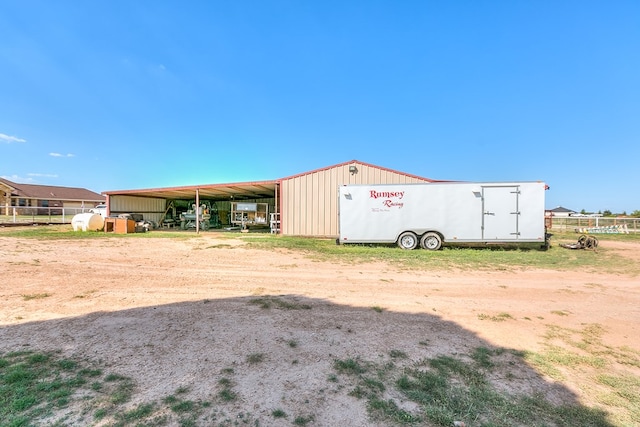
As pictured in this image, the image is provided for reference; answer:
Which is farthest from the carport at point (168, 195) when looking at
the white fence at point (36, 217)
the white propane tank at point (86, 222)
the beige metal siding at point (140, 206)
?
the white fence at point (36, 217)

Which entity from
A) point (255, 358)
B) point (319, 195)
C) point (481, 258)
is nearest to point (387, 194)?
point (481, 258)

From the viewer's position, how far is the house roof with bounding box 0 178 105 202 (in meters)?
35.1

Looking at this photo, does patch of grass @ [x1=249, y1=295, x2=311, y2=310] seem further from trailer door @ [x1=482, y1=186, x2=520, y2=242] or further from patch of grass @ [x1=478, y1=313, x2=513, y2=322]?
trailer door @ [x1=482, y1=186, x2=520, y2=242]

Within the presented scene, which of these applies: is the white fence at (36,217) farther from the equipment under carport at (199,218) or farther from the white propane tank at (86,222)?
the equipment under carport at (199,218)

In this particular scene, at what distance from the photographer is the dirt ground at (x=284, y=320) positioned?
258 centimetres

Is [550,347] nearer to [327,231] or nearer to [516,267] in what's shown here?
[516,267]

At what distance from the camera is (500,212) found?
11008 millimetres

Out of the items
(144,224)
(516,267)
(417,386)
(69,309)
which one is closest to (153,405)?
(417,386)

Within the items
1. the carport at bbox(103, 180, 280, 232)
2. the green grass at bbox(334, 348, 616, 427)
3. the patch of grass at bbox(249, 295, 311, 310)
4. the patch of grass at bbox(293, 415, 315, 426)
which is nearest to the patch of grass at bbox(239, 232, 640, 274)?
the patch of grass at bbox(249, 295, 311, 310)

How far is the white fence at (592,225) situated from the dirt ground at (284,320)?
1790 centimetres

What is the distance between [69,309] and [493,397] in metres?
5.61

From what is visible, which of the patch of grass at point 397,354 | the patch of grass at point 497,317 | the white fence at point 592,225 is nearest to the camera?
the patch of grass at point 397,354

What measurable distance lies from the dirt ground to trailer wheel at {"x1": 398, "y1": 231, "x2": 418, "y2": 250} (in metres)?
4.09

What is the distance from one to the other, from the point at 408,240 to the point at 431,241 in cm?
90
